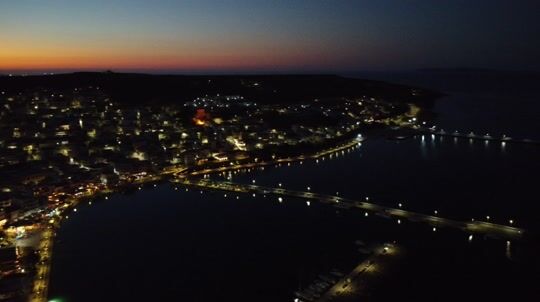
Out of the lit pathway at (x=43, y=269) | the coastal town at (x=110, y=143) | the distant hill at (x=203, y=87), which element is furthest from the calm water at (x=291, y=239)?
the distant hill at (x=203, y=87)

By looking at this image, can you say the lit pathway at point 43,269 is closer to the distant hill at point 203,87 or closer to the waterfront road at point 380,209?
the waterfront road at point 380,209

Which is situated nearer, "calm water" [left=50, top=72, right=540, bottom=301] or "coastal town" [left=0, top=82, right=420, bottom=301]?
"calm water" [left=50, top=72, right=540, bottom=301]

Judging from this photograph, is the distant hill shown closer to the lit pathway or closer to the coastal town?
the coastal town

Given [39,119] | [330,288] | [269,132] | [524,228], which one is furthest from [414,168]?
[39,119]

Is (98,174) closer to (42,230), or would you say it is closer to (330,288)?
(42,230)

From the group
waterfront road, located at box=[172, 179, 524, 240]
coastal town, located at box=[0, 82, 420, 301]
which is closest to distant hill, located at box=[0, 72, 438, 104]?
coastal town, located at box=[0, 82, 420, 301]

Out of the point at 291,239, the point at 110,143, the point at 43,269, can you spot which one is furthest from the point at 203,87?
the point at 43,269
